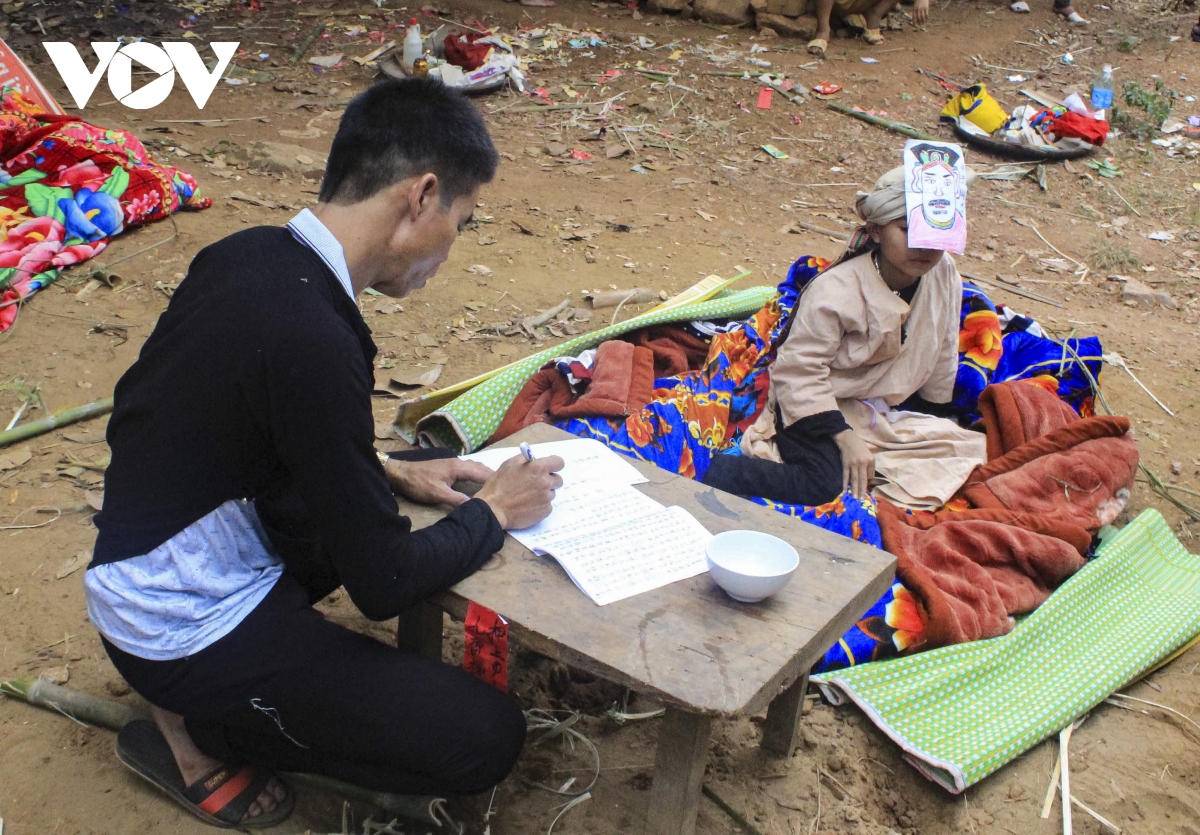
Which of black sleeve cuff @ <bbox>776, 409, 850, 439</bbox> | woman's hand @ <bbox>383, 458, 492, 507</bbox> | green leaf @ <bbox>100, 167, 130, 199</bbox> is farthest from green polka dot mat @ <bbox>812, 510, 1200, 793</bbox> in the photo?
green leaf @ <bbox>100, 167, 130, 199</bbox>

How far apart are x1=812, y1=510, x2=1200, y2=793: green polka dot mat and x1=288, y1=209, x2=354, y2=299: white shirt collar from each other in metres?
1.74

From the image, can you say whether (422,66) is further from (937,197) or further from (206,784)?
(206,784)

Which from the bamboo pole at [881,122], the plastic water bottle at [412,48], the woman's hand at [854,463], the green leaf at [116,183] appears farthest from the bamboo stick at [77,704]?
the bamboo pole at [881,122]

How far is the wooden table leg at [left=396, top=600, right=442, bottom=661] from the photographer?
2.26m

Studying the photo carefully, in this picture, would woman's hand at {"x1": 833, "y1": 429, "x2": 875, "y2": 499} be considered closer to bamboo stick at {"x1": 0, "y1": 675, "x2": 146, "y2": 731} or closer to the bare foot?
the bare foot

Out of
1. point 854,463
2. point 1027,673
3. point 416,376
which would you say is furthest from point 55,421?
point 1027,673

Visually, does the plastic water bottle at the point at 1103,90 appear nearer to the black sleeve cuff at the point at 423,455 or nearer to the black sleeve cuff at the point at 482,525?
the black sleeve cuff at the point at 423,455

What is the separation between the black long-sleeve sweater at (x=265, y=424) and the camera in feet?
5.61

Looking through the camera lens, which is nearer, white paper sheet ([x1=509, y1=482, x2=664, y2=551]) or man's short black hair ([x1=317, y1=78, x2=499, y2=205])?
man's short black hair ([x1=317, y1=78, x2=499, y2=205])

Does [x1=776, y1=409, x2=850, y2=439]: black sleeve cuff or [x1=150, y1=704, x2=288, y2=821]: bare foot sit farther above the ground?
[x1=150, y1=704, x2=288, y2=821]: bare foot

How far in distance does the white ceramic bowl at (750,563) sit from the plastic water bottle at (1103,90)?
7.98m

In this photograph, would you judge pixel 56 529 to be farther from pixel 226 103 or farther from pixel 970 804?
pixel 226 103

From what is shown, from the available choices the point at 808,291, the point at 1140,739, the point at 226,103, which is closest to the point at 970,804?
the point at 1140,739

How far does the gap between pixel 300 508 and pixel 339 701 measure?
1.30ft
